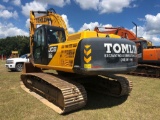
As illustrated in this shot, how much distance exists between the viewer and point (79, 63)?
22.1 feet

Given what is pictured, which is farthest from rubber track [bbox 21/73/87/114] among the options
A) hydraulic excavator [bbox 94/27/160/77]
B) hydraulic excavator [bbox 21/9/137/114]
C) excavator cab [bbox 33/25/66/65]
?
hydraulic excavator [bbox 94/27/160/77]

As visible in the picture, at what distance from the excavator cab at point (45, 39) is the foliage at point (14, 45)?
80704mm

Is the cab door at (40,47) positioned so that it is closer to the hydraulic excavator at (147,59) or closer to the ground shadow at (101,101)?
the ground shadow at (101,101)

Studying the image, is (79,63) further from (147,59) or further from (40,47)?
(147,59)

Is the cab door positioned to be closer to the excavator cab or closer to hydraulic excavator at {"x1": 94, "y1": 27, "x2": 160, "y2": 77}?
the excavator cab

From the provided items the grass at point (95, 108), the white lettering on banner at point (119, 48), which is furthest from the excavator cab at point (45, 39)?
the white lettering on banner at point (119, 48)

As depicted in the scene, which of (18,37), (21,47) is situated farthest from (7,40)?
(21,47)

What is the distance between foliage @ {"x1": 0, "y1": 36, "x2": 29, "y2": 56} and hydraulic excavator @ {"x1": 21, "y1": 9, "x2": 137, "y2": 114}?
267 feet

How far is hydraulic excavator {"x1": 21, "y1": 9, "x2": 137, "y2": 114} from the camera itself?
668 cm

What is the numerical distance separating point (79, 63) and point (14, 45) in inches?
3543

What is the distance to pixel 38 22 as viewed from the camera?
1170 cm

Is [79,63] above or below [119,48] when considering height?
below

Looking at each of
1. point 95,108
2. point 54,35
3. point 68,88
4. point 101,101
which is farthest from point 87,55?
point 54,35

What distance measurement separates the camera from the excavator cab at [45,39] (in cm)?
885
